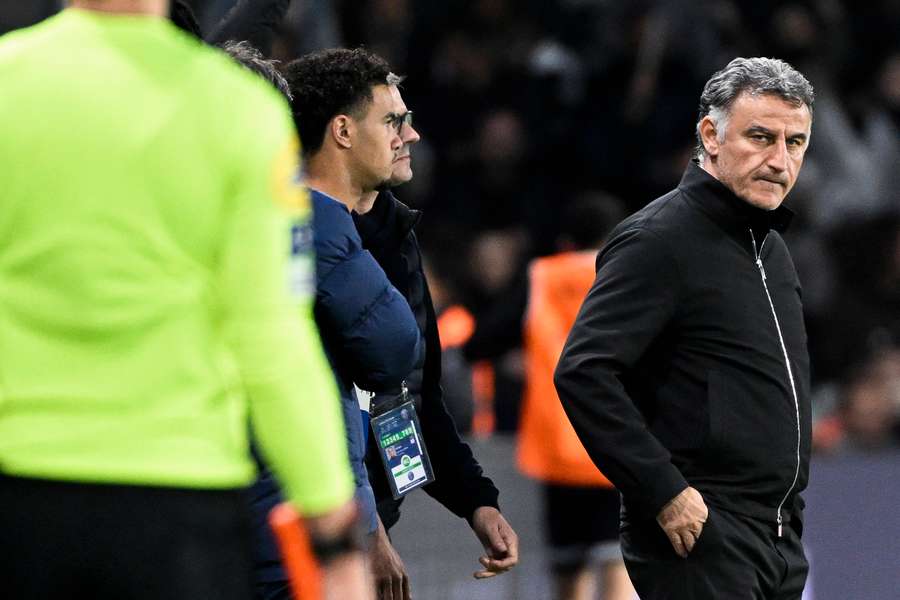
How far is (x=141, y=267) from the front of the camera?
7.74ft

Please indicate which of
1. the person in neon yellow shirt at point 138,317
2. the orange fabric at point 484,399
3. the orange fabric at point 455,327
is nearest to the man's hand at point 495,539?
the person in neon yellow shirt at point 138,317

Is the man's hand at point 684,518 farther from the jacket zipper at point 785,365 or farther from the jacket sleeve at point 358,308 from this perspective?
the jacket sleeve at point 358,308

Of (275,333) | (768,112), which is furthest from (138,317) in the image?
(768,112)

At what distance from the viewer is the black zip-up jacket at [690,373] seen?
405 centimetres

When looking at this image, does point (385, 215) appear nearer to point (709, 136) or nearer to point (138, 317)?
point (709, 136)

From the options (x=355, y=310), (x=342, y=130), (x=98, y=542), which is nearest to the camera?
(x=98, y=542)

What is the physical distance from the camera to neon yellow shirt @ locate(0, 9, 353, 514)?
7.68 ft

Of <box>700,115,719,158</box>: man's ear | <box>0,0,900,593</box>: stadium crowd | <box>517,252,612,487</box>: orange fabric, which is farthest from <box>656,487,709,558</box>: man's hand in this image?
<box>0,0,900,593</box>: stadium crowd

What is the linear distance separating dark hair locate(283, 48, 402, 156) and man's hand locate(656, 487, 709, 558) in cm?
115

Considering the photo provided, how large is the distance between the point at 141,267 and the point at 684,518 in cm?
195

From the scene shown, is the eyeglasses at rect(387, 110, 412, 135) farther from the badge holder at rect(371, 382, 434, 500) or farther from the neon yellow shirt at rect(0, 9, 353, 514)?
the neon yellow shirt at rect(0, 9, 353, 514)

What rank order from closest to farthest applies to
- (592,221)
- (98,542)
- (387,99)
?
(98,542)
(387,99)
(592,221)

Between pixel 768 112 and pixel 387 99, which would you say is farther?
pixel 768 112

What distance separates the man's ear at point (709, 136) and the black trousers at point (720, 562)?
0.91 meters
